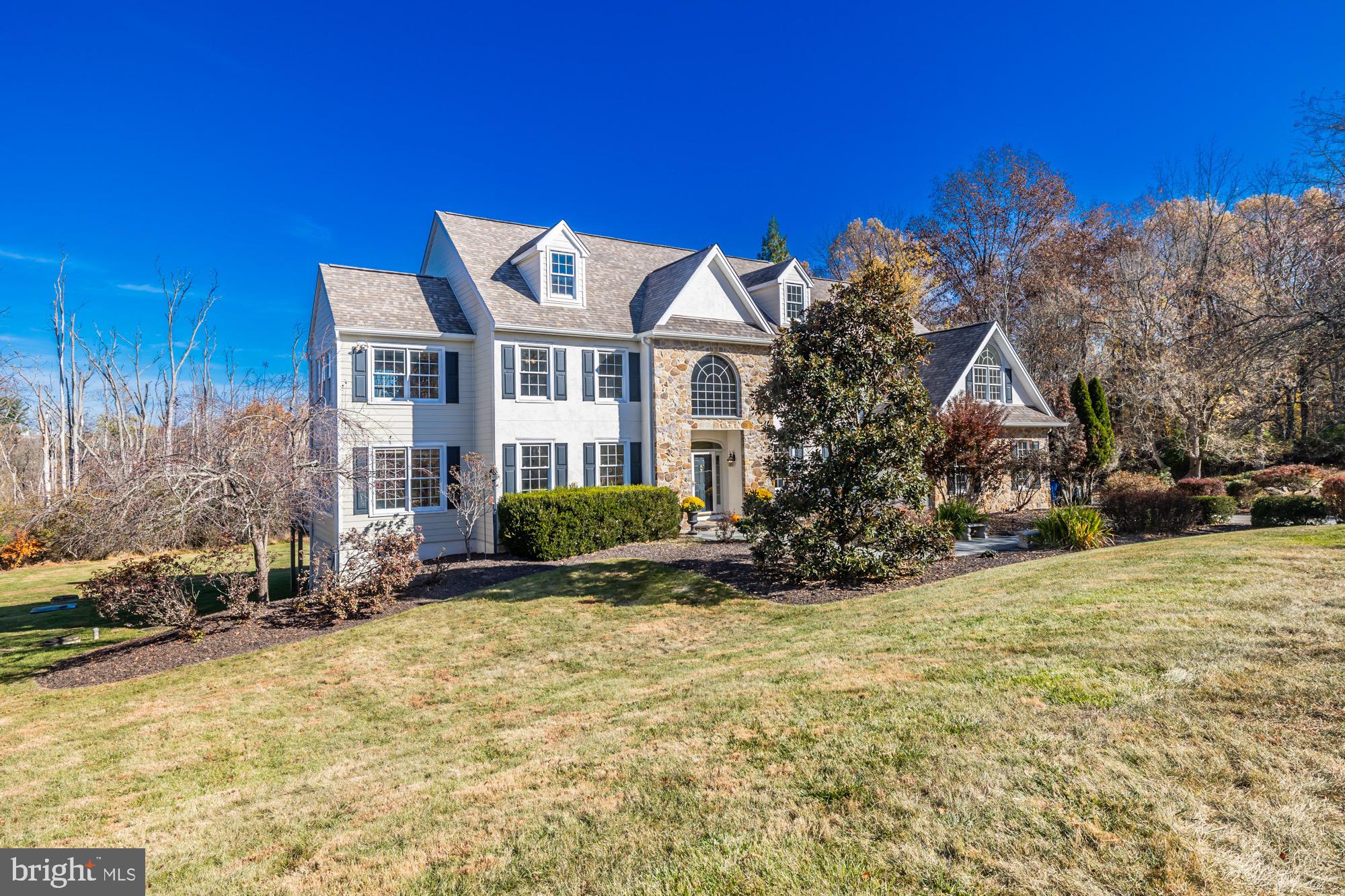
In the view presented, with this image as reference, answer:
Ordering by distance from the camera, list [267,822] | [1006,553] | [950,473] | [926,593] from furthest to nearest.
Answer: [950,473], [1006,553], [926,593], [267,822]

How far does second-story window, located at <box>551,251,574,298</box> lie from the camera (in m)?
19.7

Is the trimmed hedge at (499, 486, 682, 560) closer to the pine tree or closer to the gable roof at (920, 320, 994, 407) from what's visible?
the gable roof at (920, 320, 994, 407)

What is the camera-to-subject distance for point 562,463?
18.8m

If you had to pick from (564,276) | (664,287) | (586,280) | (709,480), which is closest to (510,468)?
(564,276)

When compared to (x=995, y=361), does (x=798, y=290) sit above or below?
above

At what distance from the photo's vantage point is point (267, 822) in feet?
16.9

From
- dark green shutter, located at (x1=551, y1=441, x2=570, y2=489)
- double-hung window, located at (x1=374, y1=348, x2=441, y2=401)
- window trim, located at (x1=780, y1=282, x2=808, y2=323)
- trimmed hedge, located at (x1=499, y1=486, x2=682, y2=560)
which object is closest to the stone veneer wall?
trimmed hedge, located at (x1=499, y1=486, x2=682, y2=560)

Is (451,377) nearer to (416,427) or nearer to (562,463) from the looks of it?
(416,427)

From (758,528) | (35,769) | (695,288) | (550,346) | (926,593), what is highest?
(695,288)

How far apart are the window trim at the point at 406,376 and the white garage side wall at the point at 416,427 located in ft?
0.12

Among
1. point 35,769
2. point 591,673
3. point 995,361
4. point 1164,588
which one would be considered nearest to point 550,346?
point 591,673

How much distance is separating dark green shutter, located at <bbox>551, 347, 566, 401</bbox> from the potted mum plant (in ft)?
15.5

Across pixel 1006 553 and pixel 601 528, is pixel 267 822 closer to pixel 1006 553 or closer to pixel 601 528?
pixel 601 528

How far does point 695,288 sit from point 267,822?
18057 mm
